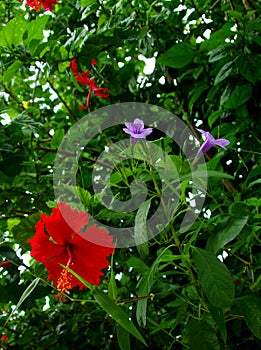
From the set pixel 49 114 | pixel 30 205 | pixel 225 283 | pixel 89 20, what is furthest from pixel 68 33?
pixel 225 283

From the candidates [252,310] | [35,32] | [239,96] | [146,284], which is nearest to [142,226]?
[146,284]

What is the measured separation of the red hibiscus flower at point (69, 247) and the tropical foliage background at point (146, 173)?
0.11 ft

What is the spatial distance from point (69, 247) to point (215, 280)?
0.61 ft

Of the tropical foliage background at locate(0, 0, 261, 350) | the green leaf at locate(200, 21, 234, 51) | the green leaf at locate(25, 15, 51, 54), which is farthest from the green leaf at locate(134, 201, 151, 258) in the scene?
the green leaf at locate(200, 21, 234, 51)

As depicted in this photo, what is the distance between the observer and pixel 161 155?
24.3 inches

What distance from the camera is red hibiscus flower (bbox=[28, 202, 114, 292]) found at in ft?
2.00

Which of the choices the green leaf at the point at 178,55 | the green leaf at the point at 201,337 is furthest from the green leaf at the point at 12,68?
the green leaf at the point at 201,337

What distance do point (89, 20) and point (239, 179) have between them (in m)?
0.53

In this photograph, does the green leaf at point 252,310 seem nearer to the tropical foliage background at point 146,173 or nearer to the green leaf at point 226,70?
the tropical foliage background at point 146,173

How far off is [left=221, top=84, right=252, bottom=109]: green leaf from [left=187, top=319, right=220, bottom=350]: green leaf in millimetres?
503

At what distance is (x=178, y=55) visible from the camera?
3.40 feet

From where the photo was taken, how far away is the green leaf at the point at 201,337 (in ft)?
2.11

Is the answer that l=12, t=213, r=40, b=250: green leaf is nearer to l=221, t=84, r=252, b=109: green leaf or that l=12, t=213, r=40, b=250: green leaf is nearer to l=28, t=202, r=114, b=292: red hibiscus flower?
l=28, t=202, r=114, b=292: red hibiscus flower

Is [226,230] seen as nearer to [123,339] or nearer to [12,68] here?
[123,339]
